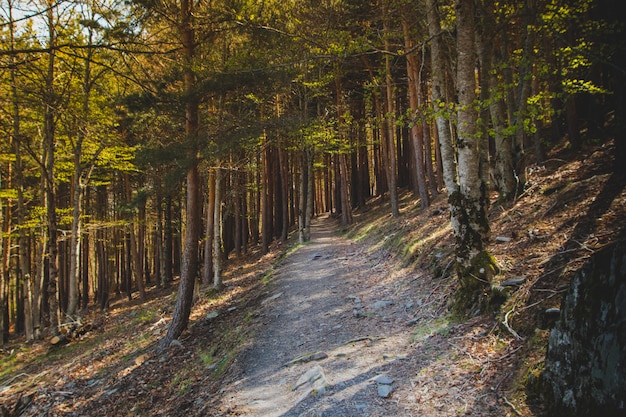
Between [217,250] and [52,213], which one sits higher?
[52,213]

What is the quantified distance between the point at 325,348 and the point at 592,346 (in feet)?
13.6

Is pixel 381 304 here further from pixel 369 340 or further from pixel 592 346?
pixel 592 346

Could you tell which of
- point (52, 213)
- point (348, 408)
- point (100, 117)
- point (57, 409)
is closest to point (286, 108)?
point (100, 117)

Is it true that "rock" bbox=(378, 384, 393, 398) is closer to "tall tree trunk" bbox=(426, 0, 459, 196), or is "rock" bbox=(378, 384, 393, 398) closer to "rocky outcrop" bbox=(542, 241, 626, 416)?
"rocky outcrop" bbox=(542, 241, 626, 416)

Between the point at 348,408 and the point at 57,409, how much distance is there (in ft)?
23.1

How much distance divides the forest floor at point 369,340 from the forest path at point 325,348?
0.09ft

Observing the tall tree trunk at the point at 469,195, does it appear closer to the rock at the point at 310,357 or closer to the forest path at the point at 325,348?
the forest path at the point at 325,348

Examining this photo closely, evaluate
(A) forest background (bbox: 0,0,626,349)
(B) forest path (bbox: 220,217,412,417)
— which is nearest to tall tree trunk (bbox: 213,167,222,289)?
(A) forest background (bbox: 0,0,626,349)

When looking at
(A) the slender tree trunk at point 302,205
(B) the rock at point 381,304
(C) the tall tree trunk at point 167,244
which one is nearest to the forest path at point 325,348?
(B) the rock at point 381,304

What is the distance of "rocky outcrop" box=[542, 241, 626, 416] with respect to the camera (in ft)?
8.92

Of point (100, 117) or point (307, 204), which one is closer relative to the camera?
point (100, 117)

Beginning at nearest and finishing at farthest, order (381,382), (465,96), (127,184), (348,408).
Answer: (348,408) < (381,382) < (465,96) < (127,184)

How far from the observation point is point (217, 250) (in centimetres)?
1323

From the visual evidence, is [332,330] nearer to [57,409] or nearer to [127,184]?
[57,409]
